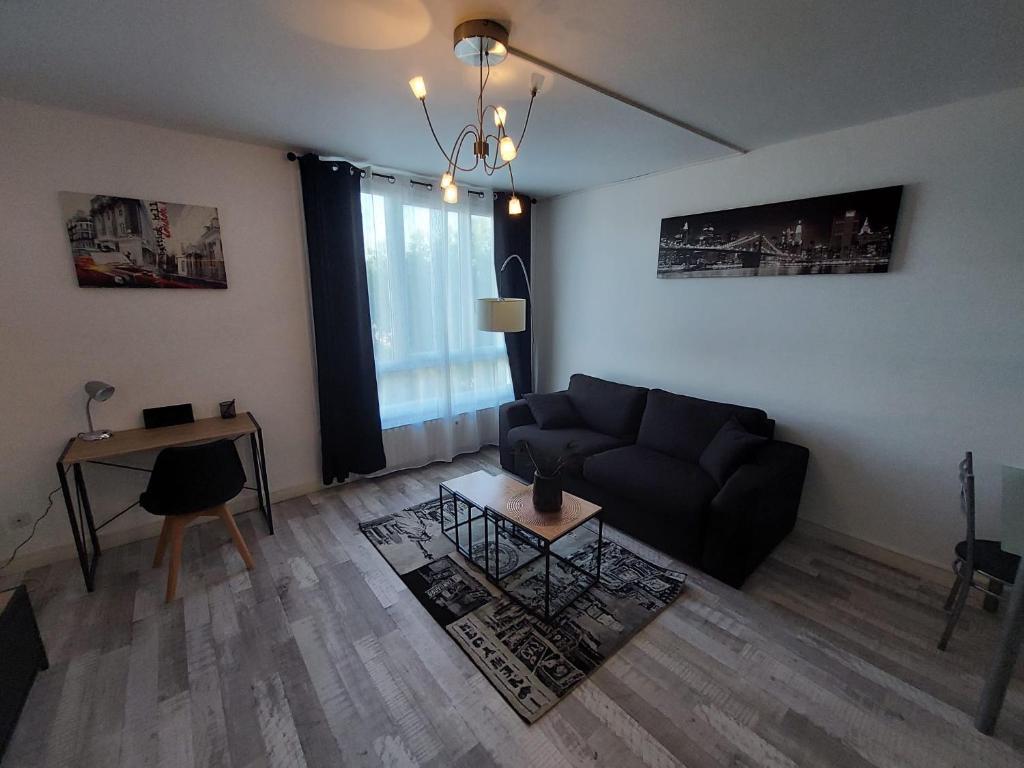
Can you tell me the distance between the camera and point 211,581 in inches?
91.7

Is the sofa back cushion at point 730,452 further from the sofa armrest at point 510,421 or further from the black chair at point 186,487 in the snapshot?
the black chair at point 186,487

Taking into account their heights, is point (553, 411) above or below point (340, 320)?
below

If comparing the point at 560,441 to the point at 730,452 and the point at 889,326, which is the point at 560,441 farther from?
the point at 889,326

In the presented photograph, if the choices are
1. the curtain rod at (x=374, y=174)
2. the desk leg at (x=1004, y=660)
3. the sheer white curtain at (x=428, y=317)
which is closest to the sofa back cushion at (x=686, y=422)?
the desk leg at (x=1004, y=660)

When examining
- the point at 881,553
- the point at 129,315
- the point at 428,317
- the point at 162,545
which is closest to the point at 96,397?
the point at 129,315

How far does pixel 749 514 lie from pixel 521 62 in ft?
8.04

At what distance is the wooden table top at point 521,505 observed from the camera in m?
2.06

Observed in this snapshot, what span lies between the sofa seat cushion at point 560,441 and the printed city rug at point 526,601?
568 millimetres

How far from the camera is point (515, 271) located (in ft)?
13.9

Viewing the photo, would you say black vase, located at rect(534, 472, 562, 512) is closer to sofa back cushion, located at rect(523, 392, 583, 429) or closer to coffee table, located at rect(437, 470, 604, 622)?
coffee table, located at rect(437, 470, 604, 622)

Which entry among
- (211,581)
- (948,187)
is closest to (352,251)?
(211,581)

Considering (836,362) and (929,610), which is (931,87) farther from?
(929,610)

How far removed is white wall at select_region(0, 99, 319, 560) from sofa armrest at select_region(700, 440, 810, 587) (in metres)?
3.00

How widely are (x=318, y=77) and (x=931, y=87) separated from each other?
2.84 metres
